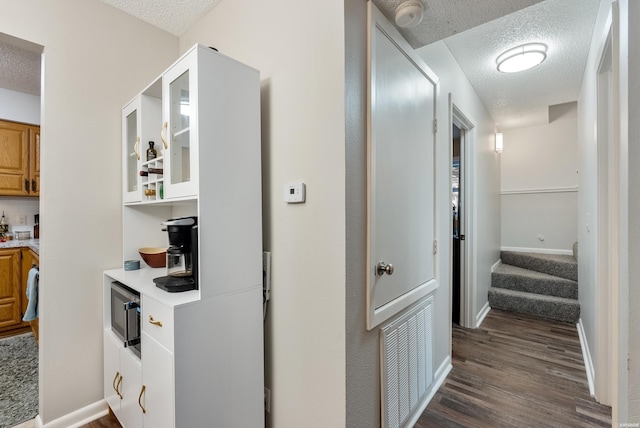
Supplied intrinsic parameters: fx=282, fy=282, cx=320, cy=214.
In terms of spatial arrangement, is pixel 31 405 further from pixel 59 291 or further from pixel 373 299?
pixel 373 299

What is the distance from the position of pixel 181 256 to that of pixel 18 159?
3105mm

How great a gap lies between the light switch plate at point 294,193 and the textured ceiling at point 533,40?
1934mm

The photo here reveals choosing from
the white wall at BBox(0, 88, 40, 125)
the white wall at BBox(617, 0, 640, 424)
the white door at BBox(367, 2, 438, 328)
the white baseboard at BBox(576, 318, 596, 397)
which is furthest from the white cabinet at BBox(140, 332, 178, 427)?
the white wall at BBox(0, 88, 40, 125)

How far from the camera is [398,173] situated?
1509 mm

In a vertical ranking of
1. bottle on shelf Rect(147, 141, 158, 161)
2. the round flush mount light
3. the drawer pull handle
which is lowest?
the drawer pull handle

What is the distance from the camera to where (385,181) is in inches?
55.6

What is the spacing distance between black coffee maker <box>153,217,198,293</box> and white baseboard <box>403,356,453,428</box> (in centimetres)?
144

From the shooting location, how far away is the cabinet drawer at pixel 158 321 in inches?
45.7

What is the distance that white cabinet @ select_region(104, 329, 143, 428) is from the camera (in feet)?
4.60

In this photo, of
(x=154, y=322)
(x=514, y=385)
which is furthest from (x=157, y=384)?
(x=514, y=385)

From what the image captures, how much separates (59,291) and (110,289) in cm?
24

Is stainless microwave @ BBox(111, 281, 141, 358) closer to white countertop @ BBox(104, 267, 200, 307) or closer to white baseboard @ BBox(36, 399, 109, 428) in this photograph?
white countertop @ BBox(104, 267, 200, 307)

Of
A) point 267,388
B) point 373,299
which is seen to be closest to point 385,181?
point 373,299

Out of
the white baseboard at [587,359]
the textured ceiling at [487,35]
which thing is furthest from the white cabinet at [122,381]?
the white baseboard at [587,359]
